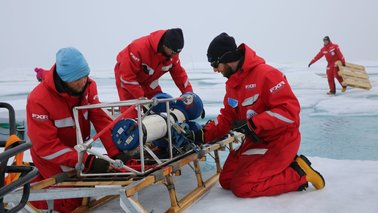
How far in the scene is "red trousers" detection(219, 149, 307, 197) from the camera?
8.52 ft

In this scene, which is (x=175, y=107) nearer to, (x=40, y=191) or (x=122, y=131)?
(x=122, y=131)

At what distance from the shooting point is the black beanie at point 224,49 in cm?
275

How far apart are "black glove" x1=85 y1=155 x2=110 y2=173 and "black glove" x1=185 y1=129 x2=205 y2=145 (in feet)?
2.04

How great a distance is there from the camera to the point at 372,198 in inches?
96.3

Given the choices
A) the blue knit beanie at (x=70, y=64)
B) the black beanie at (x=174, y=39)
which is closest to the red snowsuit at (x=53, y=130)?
the blue knit beanie at (x=70, y=64)

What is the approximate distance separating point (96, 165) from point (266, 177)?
1.08 metres

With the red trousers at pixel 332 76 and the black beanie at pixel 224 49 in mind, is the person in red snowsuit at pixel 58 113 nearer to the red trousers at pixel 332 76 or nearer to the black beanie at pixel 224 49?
the black beanie at pixel 224 49

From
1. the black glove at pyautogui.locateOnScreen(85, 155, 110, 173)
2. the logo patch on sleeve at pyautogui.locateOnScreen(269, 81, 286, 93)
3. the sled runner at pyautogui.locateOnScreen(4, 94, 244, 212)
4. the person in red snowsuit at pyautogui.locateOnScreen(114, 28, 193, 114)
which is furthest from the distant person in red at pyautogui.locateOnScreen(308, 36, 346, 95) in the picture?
the black glove at pyautogui.locateOnScreen(85, 155, 110, 173)

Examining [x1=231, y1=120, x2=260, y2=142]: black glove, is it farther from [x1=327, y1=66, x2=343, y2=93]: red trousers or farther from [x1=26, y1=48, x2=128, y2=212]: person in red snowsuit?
[x1=327, y1=66, x2=343, y2=93]: red trousers

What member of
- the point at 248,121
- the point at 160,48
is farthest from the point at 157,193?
the point at 160,48

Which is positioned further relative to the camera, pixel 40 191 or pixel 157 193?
pixel 157 193

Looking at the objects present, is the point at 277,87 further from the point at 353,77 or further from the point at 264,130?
the point at 353,77

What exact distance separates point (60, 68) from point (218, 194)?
1332 millimetres

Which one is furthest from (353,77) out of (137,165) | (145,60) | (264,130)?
(137,165)
